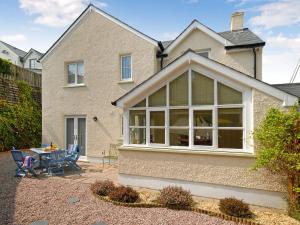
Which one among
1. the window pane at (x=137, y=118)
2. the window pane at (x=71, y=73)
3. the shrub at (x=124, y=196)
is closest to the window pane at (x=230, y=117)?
the window pane at (x=137, y=118)

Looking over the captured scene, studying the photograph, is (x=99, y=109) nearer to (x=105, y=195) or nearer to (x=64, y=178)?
(x=64, y=178)

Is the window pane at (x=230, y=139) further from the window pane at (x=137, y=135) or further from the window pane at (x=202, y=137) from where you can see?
the window pane at (x=137, y=135)

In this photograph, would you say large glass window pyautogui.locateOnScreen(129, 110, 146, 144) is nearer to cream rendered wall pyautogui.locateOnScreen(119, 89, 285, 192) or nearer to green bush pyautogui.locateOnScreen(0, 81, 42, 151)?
cream rendered wall pyautogui.locateOnScreen(119, 89, 285, 192)

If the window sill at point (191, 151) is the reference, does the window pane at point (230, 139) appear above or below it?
above

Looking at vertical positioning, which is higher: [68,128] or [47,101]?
[47,101]

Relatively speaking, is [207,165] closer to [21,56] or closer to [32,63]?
[32,63]

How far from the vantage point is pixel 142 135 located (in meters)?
8.59

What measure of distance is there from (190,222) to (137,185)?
3297mm

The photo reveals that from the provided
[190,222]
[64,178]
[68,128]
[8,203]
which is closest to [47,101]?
[68,128]

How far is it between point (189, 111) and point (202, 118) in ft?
1.72

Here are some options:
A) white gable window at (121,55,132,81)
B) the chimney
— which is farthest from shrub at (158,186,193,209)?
the chimney

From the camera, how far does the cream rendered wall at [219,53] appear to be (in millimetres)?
11789

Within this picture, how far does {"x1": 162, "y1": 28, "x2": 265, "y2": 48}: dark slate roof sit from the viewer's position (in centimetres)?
1160

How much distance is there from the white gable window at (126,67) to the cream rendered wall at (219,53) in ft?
7.34
